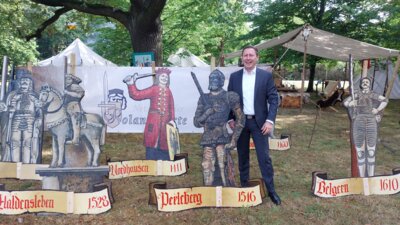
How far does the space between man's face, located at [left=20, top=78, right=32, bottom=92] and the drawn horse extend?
47 centimetres

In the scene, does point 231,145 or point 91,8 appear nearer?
point 231,145

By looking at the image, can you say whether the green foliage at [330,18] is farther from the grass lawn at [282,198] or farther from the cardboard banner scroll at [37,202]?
the cardboard banner scroll at [37,202]

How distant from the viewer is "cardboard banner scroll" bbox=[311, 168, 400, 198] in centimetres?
467

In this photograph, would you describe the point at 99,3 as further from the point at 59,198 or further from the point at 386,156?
the point at 386,156

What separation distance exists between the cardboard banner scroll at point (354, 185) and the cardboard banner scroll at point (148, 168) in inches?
79.7

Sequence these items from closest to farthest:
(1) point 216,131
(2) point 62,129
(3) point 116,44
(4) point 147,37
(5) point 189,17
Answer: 1. (1) point 216,131
2. (2) point 62,129
3. (4) point 147,37
4. (5) point 189,17
5. (3) point 116,44

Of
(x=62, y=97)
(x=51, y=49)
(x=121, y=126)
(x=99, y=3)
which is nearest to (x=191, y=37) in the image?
(x=99, y=3)

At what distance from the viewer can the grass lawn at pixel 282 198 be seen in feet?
13.2

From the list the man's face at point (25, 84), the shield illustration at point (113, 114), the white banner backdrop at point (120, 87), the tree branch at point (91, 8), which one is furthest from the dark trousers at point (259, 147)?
the tree branch at point (91, 8)

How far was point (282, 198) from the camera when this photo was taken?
15.4ft

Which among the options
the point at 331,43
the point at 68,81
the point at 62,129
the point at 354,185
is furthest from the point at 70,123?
the point at 331,43

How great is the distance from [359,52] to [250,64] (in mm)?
6410

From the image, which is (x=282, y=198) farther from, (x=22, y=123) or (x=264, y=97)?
(x=22, y=123)

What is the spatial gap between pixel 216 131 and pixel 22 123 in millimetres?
2821
